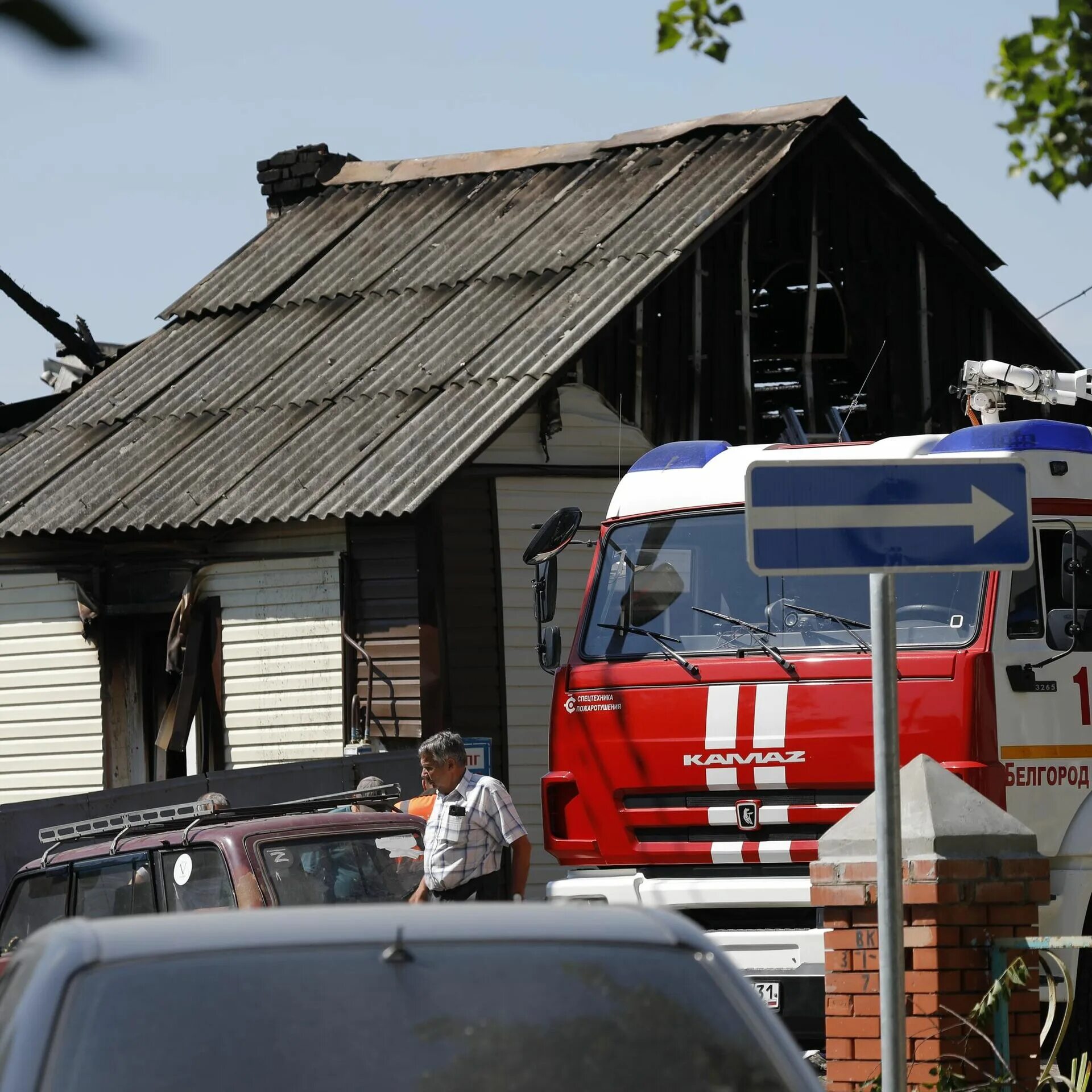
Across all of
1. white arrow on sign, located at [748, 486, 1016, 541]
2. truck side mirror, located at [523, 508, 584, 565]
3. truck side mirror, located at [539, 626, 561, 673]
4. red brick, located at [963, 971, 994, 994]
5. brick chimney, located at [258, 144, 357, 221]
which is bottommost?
red brick, located at [963, 971, 994, 994]

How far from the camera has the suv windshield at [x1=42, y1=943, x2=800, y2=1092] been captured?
3.06 m

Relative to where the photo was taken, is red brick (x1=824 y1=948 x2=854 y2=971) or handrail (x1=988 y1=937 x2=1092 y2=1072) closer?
handrail (x1=988 y1=937 x2=1092 y2=1072)

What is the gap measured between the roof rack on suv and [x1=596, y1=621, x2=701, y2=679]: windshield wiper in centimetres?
172

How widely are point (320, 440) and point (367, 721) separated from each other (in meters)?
2.55

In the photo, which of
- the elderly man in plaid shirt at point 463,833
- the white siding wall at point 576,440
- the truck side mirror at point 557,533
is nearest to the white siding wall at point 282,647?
the white siding wall at point 576,440

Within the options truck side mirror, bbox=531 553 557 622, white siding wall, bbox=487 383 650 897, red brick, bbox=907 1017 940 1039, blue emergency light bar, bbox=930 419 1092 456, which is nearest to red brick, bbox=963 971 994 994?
red brick, bbox=907 1017 940 1039

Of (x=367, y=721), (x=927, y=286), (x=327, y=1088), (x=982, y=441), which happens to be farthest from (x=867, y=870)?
(x=927, y=286)

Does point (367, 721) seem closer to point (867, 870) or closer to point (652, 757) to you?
point (652, 757)

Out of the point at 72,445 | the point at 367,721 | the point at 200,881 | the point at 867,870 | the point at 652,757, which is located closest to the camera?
the point at 867,870

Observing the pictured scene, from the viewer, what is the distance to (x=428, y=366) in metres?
16.6

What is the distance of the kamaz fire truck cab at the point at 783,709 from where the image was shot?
8523mm

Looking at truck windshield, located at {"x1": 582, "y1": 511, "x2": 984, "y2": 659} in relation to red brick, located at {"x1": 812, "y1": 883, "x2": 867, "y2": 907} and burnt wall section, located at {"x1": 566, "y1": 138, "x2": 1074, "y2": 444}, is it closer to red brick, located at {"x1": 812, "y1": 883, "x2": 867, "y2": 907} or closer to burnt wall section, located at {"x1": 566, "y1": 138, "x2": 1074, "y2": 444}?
red brick, located at {"x1": 812, "y1": 883, "x2": 867, "y2": 907}

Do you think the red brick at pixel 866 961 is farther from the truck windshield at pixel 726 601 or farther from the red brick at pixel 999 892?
the truck windshield at pixel 726 601

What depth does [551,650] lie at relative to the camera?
10109mm
